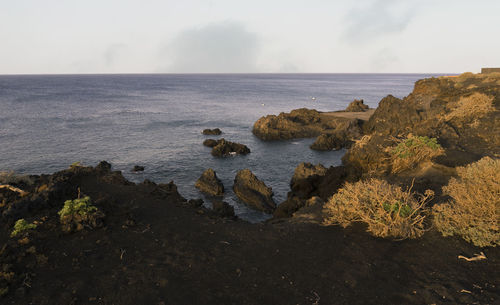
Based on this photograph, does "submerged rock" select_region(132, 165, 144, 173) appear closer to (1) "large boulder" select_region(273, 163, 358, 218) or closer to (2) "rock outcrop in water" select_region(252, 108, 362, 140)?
(1) "large boulder" select_region(273, 163, 358, 218)

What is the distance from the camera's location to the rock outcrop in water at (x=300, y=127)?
163 feet

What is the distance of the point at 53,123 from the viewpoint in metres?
58.6

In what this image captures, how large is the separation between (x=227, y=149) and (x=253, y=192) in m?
14.8

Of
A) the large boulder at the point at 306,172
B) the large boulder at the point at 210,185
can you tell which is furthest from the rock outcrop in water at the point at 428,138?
the large boulder at the point at 210,185

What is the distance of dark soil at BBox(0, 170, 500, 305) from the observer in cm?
770

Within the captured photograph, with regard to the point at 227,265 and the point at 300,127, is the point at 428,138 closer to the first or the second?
the point at 227,265

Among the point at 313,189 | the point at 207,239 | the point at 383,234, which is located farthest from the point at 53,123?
the point at 383,234

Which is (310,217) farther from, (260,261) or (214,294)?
(214,294)

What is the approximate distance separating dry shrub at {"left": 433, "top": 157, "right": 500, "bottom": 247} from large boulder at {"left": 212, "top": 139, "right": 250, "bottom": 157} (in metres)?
30.6

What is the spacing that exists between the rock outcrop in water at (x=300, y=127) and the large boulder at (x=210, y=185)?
71.3 feet

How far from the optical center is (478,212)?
32.3 ft

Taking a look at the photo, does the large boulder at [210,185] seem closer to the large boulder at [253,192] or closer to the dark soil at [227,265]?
the large boulder at [253,192]

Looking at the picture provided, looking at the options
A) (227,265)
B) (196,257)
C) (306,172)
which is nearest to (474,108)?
(306,172)

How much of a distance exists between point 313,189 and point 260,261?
16.3 m
